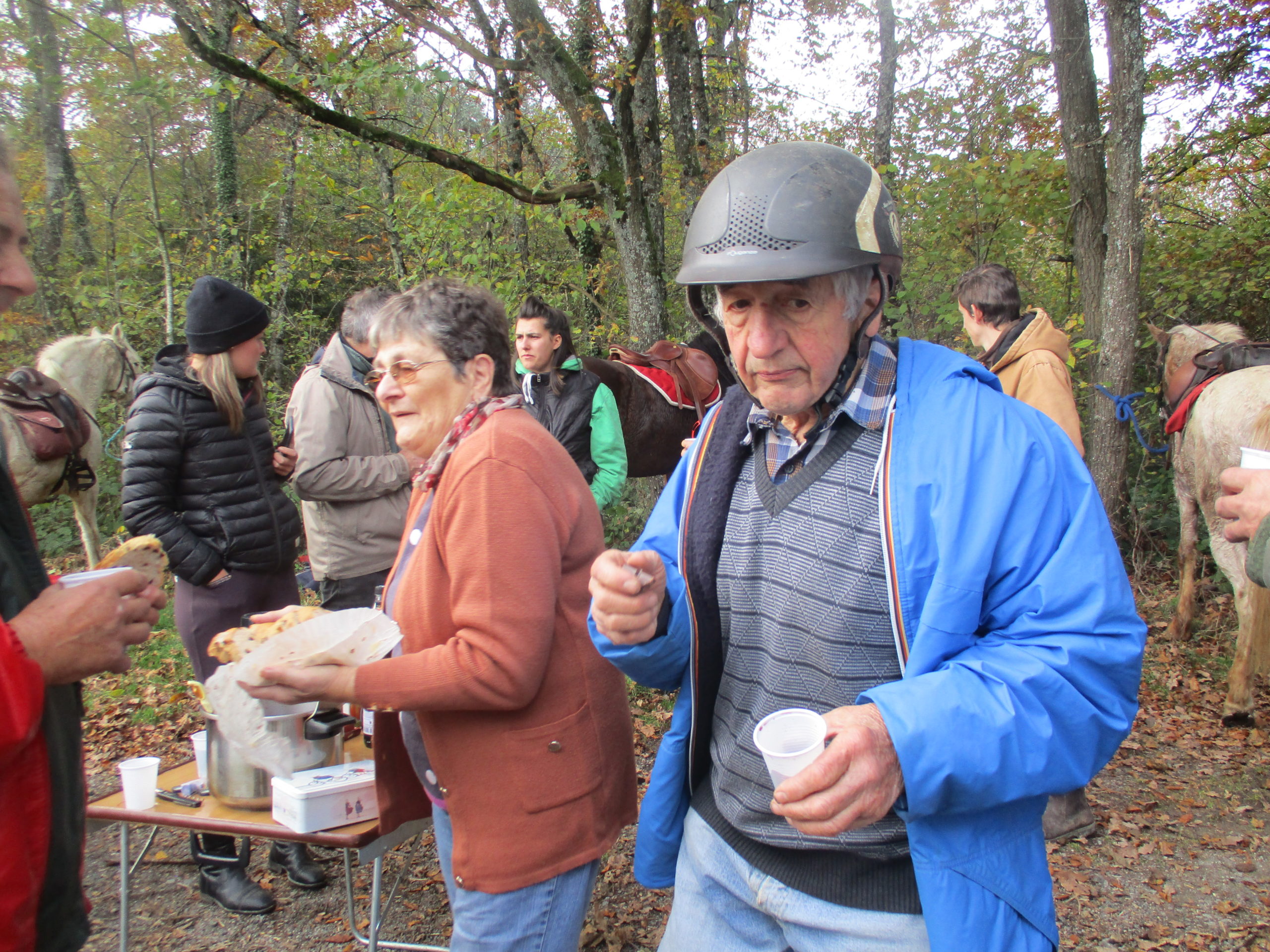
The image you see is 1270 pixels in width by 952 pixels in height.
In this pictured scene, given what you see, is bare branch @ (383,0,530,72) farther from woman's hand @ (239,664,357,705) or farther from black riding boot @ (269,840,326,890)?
woman's hand @ (239,664,357,705)

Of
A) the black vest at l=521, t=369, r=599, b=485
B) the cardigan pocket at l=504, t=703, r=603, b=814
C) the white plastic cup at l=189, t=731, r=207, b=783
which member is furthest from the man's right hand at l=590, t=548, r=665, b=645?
the black vest at l=521, t=369, r=599, b=485

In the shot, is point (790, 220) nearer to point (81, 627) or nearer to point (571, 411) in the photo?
point (81, 627)

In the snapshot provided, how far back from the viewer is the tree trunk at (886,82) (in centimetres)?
1154

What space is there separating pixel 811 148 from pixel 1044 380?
327 cm

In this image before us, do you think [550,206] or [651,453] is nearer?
[651,453]

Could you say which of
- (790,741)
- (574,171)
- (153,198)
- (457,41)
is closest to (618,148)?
(574,171)

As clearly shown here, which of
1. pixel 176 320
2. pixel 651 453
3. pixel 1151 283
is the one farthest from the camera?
pixel 176 320

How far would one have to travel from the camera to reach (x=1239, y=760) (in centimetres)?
479

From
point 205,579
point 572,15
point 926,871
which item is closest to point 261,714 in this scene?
point 205,579

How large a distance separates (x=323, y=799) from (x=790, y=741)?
1768 millimetres

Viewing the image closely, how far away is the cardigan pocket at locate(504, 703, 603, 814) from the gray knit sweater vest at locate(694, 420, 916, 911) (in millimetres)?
321

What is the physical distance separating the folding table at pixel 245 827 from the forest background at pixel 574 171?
514cm

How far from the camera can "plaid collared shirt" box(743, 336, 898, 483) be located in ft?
5.04

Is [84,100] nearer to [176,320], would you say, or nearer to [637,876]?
[176,320]
